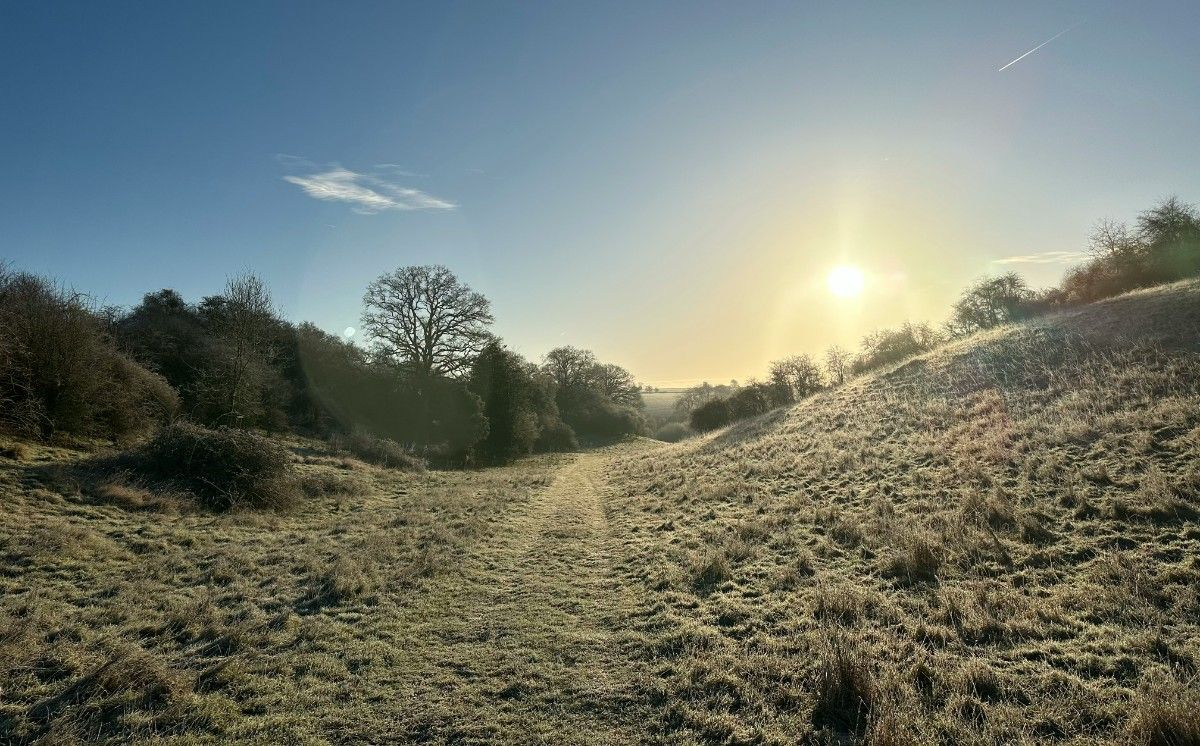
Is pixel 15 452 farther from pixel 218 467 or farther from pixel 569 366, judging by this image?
pixel 569 366

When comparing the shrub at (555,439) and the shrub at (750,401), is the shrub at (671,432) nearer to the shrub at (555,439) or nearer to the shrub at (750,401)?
the shrub at (750,401)

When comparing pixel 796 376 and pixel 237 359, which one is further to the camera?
pixel 796 376

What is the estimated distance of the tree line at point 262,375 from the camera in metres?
15.4

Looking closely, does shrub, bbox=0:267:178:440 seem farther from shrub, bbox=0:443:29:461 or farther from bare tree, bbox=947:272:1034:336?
bare tree, bbox=947:272:1034:336

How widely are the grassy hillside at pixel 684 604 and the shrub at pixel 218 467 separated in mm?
1134

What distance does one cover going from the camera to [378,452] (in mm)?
27734

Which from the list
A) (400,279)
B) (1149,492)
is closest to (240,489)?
(1149,492)

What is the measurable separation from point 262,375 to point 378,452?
Answer: 731 cm

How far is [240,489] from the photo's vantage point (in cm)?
1495

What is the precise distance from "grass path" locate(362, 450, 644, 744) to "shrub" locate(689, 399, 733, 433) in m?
43.4

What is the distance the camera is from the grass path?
16.6ft

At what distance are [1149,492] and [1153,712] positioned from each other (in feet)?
22.0

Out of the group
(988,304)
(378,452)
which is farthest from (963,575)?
(988,304)

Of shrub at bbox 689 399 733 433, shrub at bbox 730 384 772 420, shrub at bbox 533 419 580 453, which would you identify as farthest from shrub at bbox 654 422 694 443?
shrub at bbox 533 419 580 453
